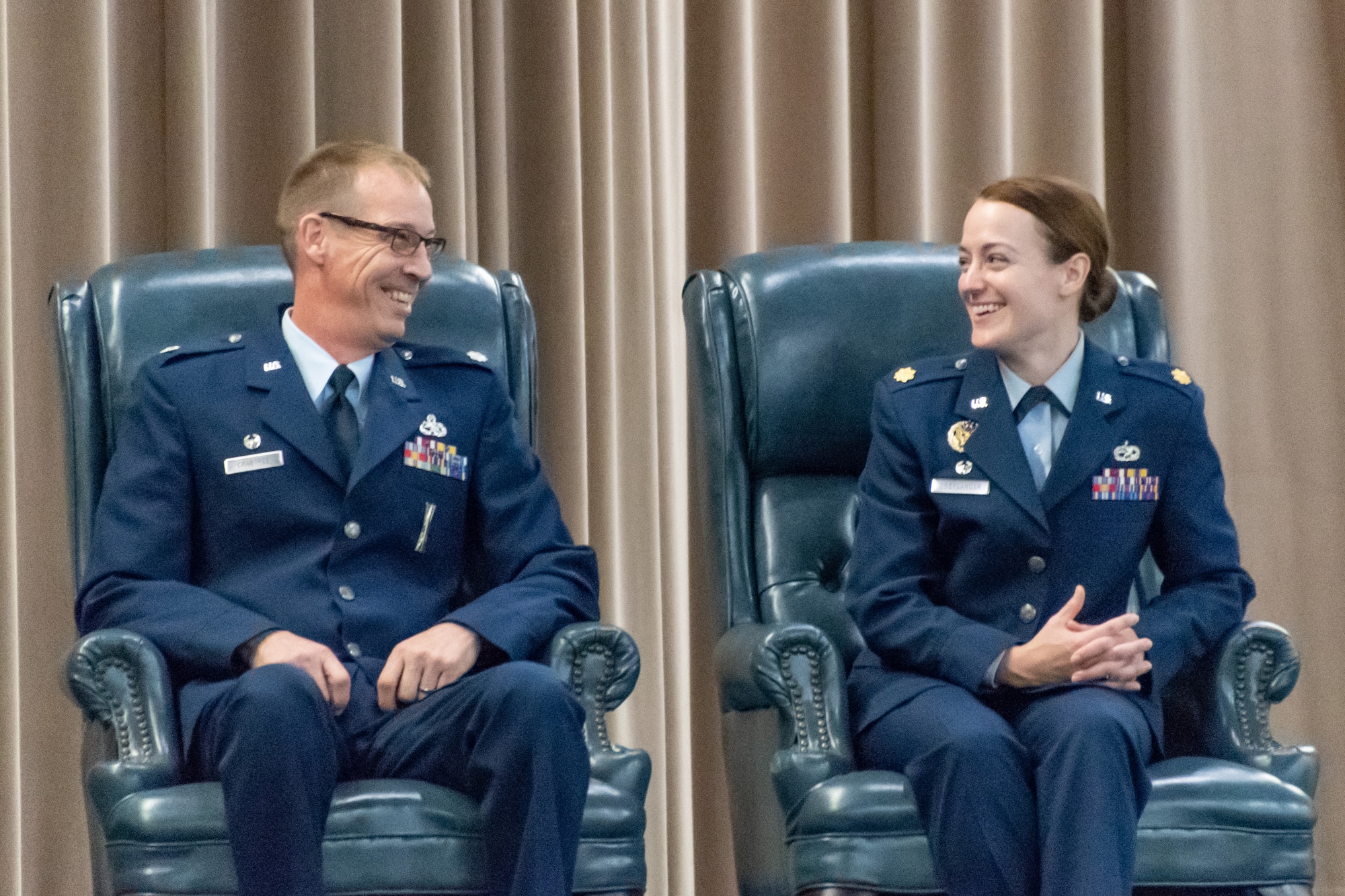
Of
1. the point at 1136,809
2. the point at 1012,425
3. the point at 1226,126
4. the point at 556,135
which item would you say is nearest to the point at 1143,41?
the point at 1226,126

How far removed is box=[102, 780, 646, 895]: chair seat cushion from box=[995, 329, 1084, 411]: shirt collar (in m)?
0.98

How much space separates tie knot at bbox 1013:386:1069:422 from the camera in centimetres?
236

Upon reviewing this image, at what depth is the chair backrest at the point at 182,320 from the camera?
7.84 feet

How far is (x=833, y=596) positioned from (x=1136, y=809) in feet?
2.14

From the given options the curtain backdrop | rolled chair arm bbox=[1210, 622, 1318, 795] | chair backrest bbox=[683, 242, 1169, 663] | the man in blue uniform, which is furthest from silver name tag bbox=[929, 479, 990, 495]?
the curtain backdrop

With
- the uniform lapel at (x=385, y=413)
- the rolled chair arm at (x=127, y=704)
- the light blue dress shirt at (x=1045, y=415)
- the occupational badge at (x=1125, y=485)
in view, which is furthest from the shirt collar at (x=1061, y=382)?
the rolled chair arm at (x=127, y=704)

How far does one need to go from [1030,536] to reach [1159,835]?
456 millimetres

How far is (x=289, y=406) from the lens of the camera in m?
2.26

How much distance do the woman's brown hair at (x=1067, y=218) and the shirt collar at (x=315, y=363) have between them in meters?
0.92

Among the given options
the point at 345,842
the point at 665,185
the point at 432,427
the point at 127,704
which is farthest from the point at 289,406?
the point at 665,185

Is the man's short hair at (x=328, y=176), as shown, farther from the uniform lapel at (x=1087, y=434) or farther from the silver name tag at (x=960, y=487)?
the uniform lapel at (x=1087, y=434)

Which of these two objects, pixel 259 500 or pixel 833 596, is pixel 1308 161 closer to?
pixel 833 596

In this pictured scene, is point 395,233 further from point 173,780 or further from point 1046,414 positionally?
point 1046,414

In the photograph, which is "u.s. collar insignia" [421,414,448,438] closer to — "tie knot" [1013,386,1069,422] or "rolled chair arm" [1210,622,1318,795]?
"tie knot" [1013,386,1069,422]
